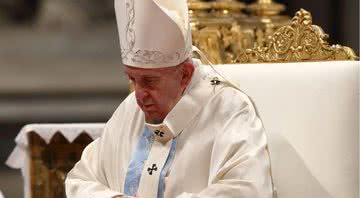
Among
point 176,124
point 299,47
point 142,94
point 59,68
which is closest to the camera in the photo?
point 142,94

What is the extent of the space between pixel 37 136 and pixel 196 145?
2686 mm

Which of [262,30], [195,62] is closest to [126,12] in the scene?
[195,62]

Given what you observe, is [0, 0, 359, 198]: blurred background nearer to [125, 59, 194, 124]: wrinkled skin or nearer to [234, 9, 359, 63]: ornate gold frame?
[234, 9, 359, 63]: ornate gold frame

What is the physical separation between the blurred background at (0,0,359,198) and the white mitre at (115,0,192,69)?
20.0 feet

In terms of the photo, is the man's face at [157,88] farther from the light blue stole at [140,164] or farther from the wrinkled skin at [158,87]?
the light blue stole at [140,164]

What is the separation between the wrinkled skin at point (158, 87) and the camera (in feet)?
11.5

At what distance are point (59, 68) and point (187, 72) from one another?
21.2 ft

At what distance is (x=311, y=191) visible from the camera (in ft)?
12.2

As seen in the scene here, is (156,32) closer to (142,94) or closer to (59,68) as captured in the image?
(142,94)

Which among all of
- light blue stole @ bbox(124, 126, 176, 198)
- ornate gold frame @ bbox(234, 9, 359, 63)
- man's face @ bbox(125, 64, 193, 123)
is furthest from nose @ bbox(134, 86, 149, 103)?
ornate gold frame @ bbox(234, 9, 359, 63)

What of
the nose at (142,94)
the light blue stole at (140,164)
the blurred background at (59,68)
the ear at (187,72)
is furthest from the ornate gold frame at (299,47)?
the blurred background at (59,68)

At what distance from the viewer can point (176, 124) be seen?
11.8 ft

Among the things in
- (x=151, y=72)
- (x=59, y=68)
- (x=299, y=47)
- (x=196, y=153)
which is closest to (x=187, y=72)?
(x=151, y=72)

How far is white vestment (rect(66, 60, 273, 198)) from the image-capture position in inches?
134
